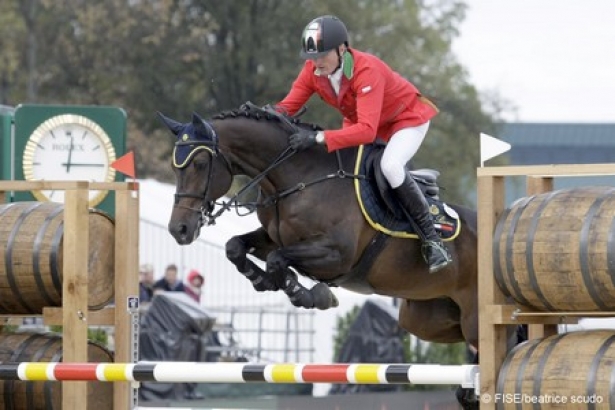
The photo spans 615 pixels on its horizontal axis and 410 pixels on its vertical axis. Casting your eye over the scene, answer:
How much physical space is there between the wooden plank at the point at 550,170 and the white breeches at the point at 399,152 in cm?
122

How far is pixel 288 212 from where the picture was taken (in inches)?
302

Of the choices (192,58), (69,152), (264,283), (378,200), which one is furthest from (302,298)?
(192,58)

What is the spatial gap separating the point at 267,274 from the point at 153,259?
12.1 m

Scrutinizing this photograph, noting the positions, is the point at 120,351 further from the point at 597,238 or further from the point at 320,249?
the point at 597,238

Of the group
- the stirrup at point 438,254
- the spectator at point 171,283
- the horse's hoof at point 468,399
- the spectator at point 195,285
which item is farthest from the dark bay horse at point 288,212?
the spectator at point 195,285

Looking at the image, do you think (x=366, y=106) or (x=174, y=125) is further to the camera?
(x=174, y=125)

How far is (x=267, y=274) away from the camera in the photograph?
24.9ft

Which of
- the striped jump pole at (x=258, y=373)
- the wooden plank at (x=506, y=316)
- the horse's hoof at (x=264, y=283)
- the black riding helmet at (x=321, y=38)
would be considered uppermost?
the black riding helmet at (x=321, y=38)

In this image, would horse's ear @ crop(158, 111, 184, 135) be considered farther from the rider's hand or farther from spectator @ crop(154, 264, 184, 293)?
spectator @ crop(154, 264, 184, 293)

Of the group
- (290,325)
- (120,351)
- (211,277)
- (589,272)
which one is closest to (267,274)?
(120,351)

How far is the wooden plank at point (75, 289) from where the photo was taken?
24.9 feet

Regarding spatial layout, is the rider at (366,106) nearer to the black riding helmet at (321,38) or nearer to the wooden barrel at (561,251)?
the black riding helmet at (321,38)

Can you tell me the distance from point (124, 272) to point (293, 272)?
945mm

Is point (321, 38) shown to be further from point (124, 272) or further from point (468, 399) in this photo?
point (468, 399)
